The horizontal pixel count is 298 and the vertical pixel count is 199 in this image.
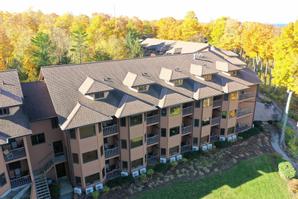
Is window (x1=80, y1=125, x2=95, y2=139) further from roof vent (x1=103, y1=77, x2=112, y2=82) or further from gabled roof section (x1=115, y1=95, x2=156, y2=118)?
roof vent (x1=103, y1=77, x2=112, y2=82)

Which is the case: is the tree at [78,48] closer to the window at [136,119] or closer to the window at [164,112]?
the window at [164,112]

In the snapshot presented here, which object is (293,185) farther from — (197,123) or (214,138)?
(197,123)

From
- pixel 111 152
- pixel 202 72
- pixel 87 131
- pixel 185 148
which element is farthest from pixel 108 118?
pixel 202 72

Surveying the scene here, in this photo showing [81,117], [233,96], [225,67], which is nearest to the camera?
[81,117]

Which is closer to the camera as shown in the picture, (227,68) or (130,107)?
(130,107)

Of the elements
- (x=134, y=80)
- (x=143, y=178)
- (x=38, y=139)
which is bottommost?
(x=143, y=178)

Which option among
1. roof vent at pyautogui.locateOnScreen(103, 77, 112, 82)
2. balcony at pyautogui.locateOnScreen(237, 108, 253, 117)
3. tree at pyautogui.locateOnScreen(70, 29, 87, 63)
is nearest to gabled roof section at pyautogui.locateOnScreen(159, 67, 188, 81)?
roof vent at pyautogui.locateOnScreen(103, 77, 112, 82)
